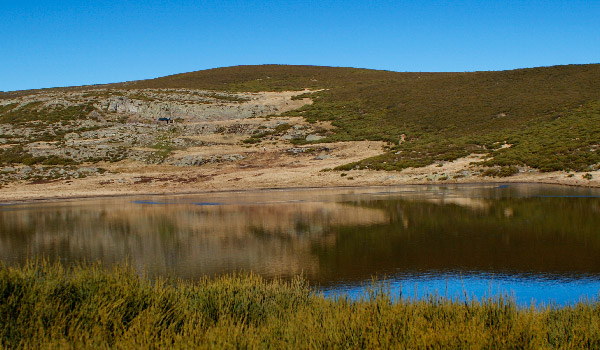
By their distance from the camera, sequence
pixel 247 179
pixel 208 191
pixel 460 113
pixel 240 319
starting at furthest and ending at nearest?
pixel 460 113 → pixel 247 179 → pixel 208 191 → pixel 240 319

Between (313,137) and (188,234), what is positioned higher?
(313,137)

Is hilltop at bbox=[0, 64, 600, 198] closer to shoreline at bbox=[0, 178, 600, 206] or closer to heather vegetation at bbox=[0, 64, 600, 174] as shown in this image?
heather vegetation at bbox=[0, 64, 600, 174]

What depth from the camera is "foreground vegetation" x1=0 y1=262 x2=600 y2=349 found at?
7.05 meters

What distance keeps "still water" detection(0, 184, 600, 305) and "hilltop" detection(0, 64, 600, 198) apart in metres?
11.0

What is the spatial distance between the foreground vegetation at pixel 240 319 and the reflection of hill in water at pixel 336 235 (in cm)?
471

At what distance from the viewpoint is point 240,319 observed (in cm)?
832

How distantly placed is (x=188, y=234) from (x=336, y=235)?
6746 mm

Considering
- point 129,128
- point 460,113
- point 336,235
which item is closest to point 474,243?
point 336,235

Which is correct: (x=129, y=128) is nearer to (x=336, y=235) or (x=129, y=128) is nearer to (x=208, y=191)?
(x=208, y=191)

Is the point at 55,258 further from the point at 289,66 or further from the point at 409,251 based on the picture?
the point at 289,66

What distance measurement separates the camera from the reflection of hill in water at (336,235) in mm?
16281

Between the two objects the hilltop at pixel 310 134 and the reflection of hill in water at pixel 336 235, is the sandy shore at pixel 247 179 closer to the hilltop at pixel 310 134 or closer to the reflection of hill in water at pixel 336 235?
the hilltop at pixel 310 134

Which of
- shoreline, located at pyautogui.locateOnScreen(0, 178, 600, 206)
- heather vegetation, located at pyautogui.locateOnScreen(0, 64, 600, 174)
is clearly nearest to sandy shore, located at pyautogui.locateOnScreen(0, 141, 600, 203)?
shoreline, located at pyautogui.locateOnScreen(0, 178, 600, 206)

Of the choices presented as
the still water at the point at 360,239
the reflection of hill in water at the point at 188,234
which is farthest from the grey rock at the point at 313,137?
the reflection of hill in water at the point at 188,234
